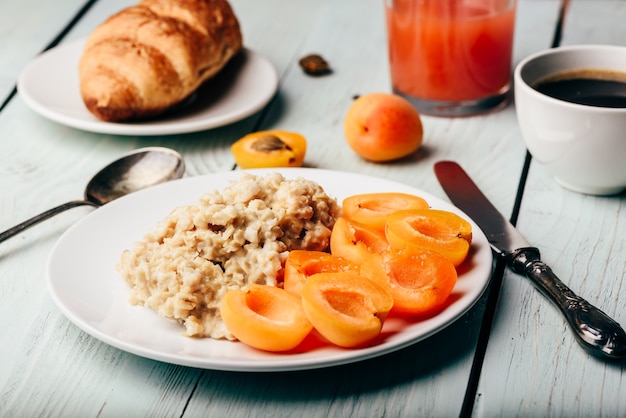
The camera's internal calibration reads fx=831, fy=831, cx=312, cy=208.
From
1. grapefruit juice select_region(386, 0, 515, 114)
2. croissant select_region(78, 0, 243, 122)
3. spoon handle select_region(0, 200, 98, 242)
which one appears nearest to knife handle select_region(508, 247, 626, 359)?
grapefruit juice select_region(386, 0, 515, 114)

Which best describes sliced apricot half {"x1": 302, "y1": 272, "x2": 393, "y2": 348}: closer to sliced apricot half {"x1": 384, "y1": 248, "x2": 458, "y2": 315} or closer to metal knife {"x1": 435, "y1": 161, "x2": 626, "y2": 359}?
sliced apricot half {"x1": 384, "y1": 248, "x2": 458, "y2": 315}

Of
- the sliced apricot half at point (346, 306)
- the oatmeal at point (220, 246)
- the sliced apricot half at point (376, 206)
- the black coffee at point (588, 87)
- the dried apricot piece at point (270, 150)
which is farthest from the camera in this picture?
the dried apricot piece at point (270, 150)

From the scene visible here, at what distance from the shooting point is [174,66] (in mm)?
1916

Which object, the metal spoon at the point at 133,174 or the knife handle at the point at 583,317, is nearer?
the knife handle at the point at 583,317

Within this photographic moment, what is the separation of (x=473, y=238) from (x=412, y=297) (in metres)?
0.23

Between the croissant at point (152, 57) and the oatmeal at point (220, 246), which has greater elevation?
the oatmeal at point (220, 246)

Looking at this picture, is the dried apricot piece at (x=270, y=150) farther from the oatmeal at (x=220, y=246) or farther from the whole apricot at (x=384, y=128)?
the oatmeal at (x=220, y=246)

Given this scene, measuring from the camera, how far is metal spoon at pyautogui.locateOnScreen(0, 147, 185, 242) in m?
1.64

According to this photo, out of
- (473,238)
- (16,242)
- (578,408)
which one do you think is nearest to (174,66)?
(16,242)

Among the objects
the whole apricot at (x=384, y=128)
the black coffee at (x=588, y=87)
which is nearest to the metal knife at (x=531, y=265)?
the whole apricot at (x=384, y=128)

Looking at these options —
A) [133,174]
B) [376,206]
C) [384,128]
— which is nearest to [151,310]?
[376,206]

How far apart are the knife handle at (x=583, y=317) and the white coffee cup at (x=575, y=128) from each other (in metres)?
0.30

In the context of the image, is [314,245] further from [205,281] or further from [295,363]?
[295,363]

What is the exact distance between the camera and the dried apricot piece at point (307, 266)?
117cm
